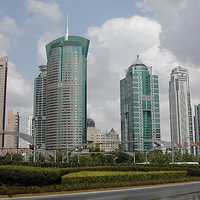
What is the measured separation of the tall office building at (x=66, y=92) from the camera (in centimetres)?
14488

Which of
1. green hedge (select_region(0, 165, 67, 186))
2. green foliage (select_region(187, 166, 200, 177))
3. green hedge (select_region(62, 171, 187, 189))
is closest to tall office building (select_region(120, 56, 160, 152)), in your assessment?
green foliage (select_region(187, 166, 200, 177))

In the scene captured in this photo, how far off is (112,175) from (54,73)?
126 meters

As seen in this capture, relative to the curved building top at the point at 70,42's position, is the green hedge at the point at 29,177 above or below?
below

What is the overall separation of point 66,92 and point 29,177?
399 ft

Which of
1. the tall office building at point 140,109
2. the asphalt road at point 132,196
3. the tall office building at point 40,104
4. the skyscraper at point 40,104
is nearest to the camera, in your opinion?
the asphalt road at point 132,196

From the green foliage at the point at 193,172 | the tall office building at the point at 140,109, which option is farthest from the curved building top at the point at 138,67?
the green foliage at the point at 193,172

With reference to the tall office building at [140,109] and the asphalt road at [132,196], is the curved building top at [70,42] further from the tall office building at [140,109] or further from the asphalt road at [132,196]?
the asphalt road at [132,196]

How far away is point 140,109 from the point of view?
6127 inches

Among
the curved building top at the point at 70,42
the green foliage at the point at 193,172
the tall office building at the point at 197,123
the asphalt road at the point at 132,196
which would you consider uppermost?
the curved building top at the point at 70,42

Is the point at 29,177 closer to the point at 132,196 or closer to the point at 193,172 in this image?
the point at 132,196

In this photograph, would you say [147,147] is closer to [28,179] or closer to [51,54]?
[51,54]

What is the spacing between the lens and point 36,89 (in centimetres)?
16162

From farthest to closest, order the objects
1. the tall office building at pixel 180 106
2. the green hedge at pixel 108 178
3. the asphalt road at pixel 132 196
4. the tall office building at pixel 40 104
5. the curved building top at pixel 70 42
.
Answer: the tall office building at pixel 180 106 → the curved building top at pixel 70 42 → the tall office building at pixel 40 104 → the green hedge at pixel 108 178 → the asphalt road at pixel 132 196

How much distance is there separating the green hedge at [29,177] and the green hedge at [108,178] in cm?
106
